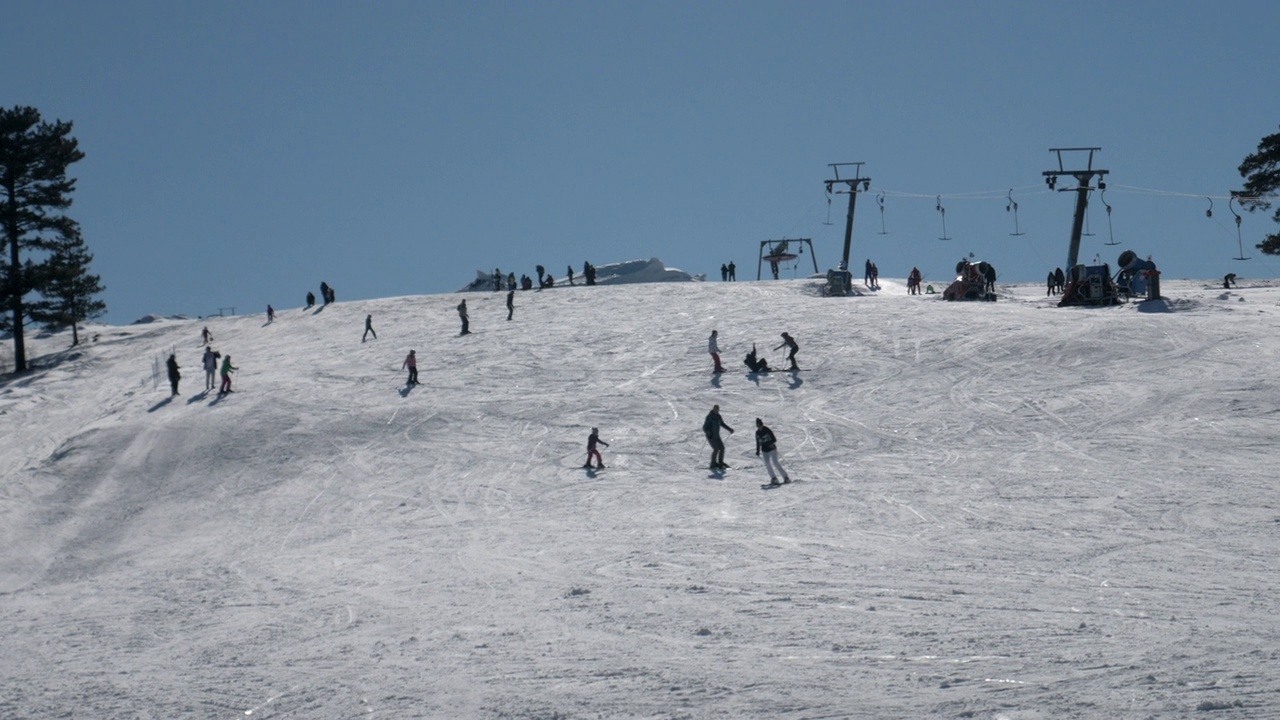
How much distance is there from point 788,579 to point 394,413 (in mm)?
18822

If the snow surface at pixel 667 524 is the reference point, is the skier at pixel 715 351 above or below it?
above

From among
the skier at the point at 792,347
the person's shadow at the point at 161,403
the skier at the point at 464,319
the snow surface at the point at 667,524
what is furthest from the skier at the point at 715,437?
the skier at the point at 464,319

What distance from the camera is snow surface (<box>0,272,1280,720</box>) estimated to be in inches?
470

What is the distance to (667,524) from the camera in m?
20.1

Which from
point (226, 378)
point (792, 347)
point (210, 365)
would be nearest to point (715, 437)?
point (792, 347)

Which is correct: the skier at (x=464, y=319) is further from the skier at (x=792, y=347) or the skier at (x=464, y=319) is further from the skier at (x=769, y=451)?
the skier at (x=769, y=451)

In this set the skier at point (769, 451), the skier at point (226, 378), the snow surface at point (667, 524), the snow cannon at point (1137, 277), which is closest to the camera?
the snow surface at point (667, 524)

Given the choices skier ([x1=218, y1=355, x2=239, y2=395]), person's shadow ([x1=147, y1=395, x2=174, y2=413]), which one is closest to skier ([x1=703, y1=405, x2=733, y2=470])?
skier ([x1=218, y1=355, x2=239, y2=395])

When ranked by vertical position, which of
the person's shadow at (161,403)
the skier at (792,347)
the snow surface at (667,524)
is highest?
the skier at (792,347)

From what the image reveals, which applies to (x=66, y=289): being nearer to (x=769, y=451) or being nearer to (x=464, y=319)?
(x=464, y=319)

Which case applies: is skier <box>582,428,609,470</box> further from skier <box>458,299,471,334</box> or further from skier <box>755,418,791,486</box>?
skier <box>458,299,471,334</box>

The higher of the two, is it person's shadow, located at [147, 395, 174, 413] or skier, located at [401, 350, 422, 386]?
skier, located at [401, 350, 422, 386]

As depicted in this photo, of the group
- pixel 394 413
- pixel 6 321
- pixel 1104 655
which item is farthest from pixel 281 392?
pixel 1104 655

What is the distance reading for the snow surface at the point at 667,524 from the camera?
11.9 metres
